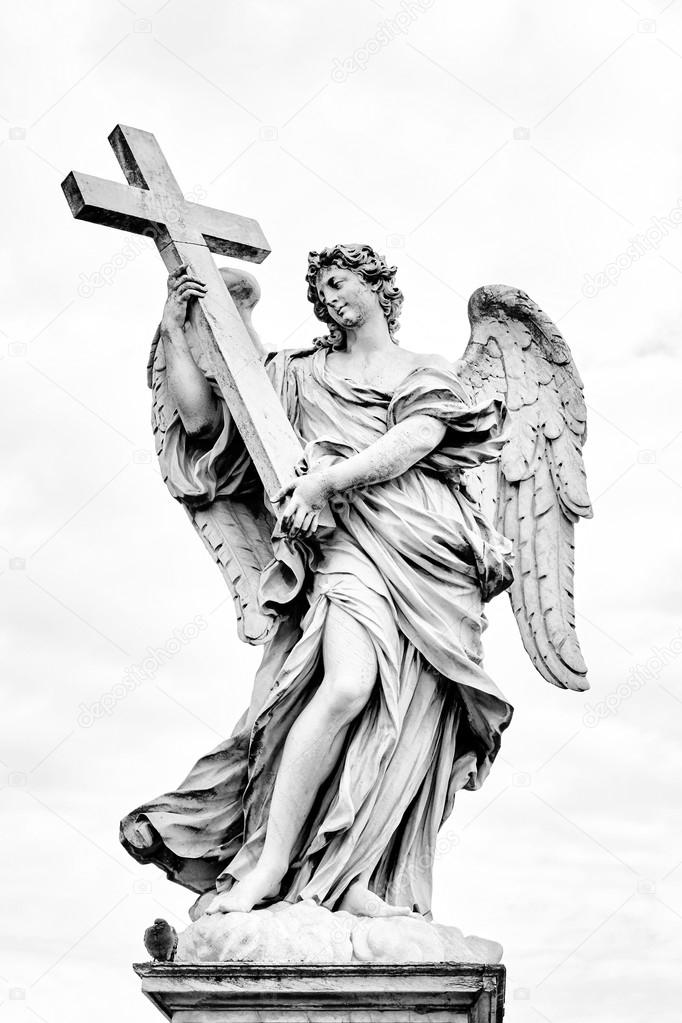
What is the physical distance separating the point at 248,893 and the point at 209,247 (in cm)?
303

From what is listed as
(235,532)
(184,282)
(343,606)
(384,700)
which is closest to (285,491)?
(343,606)

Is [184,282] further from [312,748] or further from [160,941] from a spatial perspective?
[160,941]

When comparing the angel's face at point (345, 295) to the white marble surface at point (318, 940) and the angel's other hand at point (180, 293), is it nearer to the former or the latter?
the angel's other hand at point (180, 293)

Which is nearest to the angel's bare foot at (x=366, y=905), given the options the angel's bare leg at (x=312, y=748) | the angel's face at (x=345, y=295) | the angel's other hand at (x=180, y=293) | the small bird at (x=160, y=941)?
the angel's bare leg at (x=312, y=748)

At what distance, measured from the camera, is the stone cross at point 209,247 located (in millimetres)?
7605

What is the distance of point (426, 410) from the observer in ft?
24.7

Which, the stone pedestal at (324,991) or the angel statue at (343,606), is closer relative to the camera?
the stone pedestal at (324,991)

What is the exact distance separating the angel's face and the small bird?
283cm

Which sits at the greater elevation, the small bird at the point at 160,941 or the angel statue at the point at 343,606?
the angel statue at the point at 343,606

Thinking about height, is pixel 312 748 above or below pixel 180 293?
below

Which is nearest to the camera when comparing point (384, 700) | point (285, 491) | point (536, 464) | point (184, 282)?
point (384, 700)

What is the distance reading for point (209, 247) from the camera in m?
8.20

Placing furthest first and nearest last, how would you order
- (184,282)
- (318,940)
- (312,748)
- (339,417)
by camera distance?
(184,282)
(339,417)
(312,748)
(318,940)

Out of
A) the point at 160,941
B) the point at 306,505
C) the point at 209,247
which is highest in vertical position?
the point at 209,247
